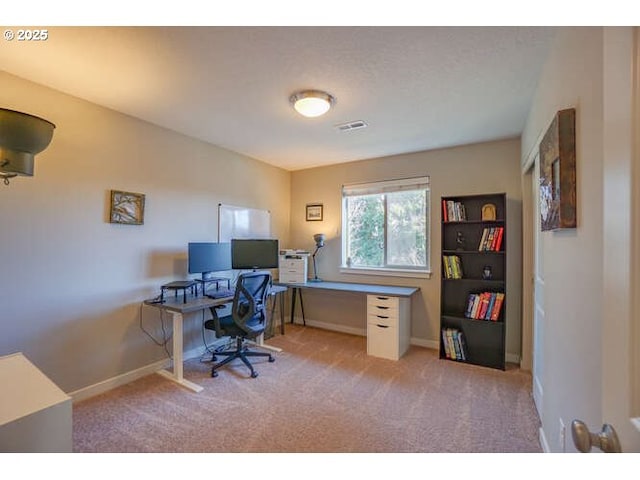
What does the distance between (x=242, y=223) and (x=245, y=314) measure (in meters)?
1.39

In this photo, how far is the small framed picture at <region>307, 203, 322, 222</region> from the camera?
4371 millimetres

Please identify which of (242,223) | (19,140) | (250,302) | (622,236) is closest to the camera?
(622,236)

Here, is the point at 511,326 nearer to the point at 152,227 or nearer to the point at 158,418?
the point at 158,418

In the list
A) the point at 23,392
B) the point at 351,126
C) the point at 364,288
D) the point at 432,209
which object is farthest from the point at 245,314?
the point at 432,209

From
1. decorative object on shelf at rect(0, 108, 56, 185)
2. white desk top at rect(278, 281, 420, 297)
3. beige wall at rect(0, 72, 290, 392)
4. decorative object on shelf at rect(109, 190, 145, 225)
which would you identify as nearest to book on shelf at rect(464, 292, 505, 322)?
white desk top at rect(278, 281, 420, 297)

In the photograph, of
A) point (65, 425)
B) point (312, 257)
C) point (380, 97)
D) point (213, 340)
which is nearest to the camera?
point (65, 425)

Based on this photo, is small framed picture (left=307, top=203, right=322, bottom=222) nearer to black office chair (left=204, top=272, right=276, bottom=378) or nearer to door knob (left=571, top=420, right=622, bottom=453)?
black office chair (left=204, top=272, right=276, bottom=378)

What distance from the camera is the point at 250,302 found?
2.82 m

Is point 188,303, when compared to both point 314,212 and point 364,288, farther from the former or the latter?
point 314,212

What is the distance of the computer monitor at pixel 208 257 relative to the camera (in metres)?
2.97

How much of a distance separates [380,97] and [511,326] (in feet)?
8.89

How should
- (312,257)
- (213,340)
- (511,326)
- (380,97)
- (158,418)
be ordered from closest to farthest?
(158,418), (380,97), (511,326), (213,340), (312,257)

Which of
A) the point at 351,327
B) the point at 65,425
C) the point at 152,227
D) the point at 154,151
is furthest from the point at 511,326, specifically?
the point at 154,151

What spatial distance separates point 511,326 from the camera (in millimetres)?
3105
